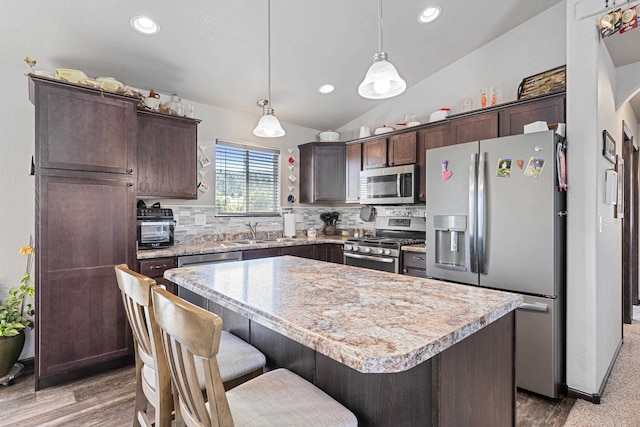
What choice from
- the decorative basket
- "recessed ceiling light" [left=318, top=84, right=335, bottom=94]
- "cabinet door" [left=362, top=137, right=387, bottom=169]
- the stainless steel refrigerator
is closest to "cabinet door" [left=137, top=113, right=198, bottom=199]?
"recessed ceiling light" [left=318, top=84, right=335, bottom=94]

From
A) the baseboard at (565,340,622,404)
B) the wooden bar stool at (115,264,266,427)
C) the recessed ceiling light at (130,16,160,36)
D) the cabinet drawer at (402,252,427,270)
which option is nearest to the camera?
the wooden bar stool at (115,264,266,427)

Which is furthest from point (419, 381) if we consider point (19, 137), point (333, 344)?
point (19, 137)

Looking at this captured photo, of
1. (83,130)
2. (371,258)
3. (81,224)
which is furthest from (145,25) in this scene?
(371,258)

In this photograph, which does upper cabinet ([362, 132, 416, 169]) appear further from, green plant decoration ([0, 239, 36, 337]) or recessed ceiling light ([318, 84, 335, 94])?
green plant decoration ([0, 239, 36, 337])

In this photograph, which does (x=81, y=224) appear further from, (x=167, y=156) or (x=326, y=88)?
(x=326, y=88)

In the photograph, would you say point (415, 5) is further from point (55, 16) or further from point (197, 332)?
point (197, 332)

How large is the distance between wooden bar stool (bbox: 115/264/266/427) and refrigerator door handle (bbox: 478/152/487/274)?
183 cm

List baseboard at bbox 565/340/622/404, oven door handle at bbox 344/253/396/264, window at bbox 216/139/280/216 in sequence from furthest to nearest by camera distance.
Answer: window at bbox 216/139/280/216, oven door handle at bbox 344/253/396/264, baseboard at bbox 565/340/622/404

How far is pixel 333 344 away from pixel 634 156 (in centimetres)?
509

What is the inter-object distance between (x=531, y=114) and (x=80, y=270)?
379 centimetres

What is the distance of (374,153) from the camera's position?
4.20 metres

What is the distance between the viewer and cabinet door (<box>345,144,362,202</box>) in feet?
14.4

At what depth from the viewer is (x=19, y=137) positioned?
277 centimetres

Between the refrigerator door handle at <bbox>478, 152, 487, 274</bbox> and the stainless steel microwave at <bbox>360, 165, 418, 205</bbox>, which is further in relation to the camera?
the stainless steel microwave at <bbox>360, 165, 418, 205</bbox>
